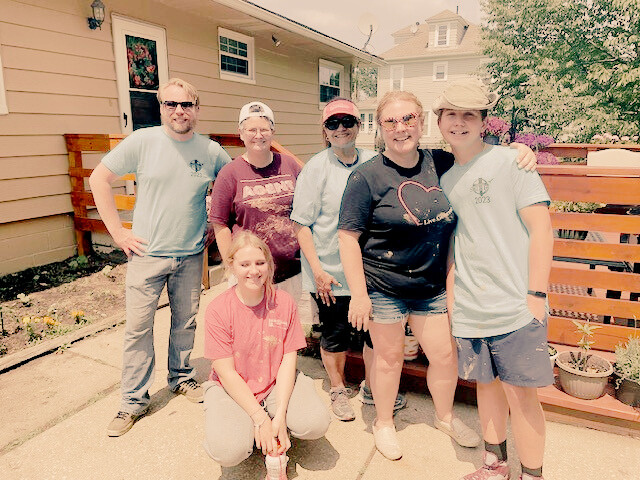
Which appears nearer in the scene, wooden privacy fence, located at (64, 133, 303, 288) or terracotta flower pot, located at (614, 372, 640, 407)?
terracotta flower pot, located at (614, 372, 640, 407)

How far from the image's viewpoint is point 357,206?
2396 mm

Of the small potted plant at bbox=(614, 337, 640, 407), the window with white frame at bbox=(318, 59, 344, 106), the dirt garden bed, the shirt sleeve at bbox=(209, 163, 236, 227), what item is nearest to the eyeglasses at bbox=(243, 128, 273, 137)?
the shirt sleeve at bbox=(209, 163, 236, 227)

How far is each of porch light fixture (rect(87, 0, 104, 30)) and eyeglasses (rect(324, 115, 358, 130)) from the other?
5.20 m

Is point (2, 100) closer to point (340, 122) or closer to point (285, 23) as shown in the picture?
point (340, 122)

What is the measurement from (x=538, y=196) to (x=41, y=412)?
130 inches

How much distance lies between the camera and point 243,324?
2.56 metres

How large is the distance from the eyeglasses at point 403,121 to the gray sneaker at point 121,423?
2.37 meters

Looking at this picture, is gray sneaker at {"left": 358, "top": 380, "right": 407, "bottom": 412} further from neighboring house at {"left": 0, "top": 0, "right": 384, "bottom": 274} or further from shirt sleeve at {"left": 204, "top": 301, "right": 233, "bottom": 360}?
neighboring house at {"left": 0, "top": 0, "right": 384, "bottom": 274}

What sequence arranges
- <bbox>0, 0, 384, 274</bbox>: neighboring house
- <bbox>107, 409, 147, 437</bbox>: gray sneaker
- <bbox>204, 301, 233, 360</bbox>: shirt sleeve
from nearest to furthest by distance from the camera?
<bbox>204, 301, 233, 360</bbox>: shirt sleeve < <bbox>107, 409, 147, 437</bbox>: gray sneaker < <bbox>0, 0, 384, 274</bbox>: neighboring house

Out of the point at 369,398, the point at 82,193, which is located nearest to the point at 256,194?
the point at 369,398

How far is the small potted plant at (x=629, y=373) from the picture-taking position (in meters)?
2.72

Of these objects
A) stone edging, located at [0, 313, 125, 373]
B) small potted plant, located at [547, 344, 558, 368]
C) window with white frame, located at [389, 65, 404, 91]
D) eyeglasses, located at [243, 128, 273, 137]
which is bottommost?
stone edging, located at [0, 313, 125, 373]

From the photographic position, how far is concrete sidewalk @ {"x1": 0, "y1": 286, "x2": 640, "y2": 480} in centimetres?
253

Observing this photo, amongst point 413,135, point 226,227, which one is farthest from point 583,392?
point 226,227
